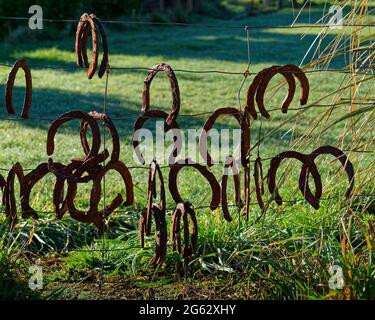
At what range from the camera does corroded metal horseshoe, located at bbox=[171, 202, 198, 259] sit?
3.23 meters

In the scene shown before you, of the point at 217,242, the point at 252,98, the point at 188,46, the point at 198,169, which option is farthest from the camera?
the point at 188,46

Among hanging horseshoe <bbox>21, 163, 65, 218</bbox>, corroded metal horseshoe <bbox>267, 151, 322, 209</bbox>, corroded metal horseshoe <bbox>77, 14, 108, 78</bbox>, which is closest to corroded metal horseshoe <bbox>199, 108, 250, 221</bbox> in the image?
corroded metal horseshoe <bbox>267, 151, 322, 209</bbox>

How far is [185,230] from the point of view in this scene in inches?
128

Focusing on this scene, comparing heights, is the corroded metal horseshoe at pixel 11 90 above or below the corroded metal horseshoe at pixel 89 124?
above

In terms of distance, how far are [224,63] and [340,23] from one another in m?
8.54

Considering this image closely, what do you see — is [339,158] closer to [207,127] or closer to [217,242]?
[207,127]

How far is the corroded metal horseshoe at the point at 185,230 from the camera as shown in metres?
3.23

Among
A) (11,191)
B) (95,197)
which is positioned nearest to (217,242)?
(95,197)

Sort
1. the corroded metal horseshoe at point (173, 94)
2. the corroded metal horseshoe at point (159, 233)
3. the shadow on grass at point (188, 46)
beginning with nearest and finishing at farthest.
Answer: the corroded metal horseshoe at point (173, 94) → the corroded metal horseshoe at point (159, 233) → the shadow on grass at point (188, 46)

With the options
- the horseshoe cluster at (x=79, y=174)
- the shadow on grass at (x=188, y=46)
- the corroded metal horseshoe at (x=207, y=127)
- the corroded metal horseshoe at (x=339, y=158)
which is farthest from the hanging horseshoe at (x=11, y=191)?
the shadow on grass at (x=188, y=46)

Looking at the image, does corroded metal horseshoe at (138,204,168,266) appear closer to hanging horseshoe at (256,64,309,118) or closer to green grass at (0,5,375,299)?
green grass at (0,5,375,299)

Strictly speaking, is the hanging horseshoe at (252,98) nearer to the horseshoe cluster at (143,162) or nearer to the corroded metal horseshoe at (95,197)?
the horseshoe cluster at (143,162)

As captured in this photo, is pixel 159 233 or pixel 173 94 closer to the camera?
pixel 173 94
